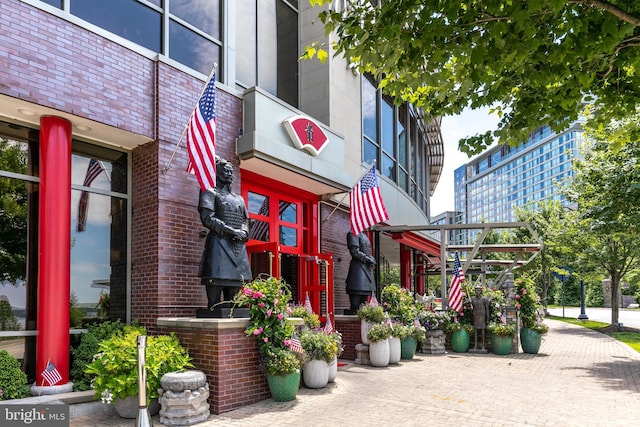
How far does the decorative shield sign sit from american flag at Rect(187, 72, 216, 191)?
10.2 ft

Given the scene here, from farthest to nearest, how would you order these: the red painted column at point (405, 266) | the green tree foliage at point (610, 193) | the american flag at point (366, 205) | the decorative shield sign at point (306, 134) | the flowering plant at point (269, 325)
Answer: the red painted column at point (405, 266), the green tree foliage at point (610, 193), the american flag at point (366, 205), the decorative shield sign at point (306, 134), the flowering plant at point (269, 325)

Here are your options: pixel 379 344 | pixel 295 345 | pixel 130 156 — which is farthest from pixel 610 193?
pixel 130 156

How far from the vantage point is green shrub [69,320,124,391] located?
25.1 ft

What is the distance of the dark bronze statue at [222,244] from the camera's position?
8156 mm

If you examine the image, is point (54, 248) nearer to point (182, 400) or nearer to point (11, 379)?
point (11, 379)

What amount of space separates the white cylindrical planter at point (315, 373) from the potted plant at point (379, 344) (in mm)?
2650

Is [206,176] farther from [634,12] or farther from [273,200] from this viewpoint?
[634,12]

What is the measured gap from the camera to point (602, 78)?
620 cm

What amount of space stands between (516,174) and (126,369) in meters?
169

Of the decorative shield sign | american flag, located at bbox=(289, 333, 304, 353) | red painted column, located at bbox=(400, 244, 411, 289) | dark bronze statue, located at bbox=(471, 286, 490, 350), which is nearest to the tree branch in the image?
american flag, located at bbox=(289, 333, 304, 353)

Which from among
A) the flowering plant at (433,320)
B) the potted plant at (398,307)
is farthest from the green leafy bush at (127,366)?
the flowering plant at (433,320)

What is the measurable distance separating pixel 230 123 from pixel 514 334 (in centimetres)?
902

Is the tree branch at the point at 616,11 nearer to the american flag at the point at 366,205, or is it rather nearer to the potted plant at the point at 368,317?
the american flag at the point at 366,205

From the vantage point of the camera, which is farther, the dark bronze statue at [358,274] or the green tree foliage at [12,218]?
the dark bronze statue at [358,274]
